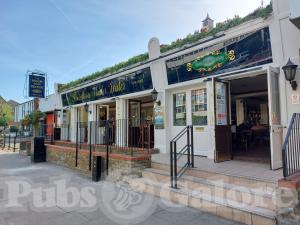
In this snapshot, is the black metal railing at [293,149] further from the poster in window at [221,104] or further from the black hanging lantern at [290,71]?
the poster in window at [221,104]

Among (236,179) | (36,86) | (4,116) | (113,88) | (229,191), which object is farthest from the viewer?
(4,116)

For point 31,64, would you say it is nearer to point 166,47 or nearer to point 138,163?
point 166,47

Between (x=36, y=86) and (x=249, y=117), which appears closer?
(x=249, y=117)

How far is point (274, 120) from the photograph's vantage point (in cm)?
499

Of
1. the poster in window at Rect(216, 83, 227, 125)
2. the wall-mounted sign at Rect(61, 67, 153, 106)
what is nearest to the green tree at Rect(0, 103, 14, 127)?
the wall-mounted sign at Rect(61, 67, 153, 106)

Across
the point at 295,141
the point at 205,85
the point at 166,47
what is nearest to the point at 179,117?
the point at 205,85

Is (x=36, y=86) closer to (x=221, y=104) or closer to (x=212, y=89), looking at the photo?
(x=212, y=89)

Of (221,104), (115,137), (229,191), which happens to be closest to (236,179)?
(229,191)

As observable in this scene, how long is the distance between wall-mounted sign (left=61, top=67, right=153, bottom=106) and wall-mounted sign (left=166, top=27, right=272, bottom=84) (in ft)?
4.55

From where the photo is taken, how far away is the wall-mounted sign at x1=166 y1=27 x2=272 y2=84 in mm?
5469

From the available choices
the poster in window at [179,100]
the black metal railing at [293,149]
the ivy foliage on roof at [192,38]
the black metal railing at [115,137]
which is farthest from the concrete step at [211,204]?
the ivy foliage on roof at [192,38]

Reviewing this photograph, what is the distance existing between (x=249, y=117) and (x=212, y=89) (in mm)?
8773

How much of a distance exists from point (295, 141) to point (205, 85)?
11.4 feet

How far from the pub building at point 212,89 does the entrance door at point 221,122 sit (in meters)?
0.03
